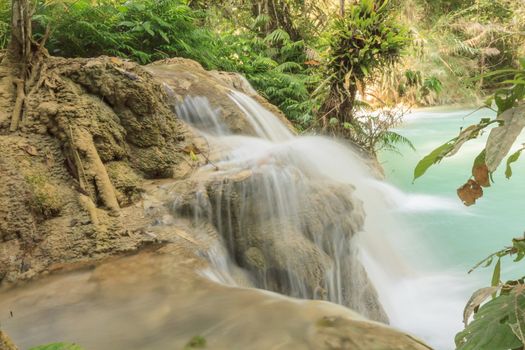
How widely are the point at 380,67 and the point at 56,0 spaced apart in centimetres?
474

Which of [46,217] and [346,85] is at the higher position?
[346,85]

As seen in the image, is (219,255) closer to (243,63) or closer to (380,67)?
(380,67)

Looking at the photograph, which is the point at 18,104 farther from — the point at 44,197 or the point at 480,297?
the point at 480,297

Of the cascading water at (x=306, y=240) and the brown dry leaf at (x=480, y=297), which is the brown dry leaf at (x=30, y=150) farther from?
the brown dry leaf at (x=480, y=297)

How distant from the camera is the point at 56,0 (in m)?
5.20

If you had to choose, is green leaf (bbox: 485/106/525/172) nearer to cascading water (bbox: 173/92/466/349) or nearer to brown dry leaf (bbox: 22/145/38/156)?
cascading water (bbox: 173/92/466/349)

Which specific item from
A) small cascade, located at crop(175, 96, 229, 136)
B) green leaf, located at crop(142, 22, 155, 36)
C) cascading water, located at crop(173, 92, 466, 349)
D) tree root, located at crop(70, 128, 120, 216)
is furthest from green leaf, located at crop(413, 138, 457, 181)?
green leaf, located at crop(142, 22, 155, 36)

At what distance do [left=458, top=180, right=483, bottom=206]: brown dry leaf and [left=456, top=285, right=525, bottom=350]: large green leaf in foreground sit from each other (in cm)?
30

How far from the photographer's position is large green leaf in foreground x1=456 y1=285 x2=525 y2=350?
0.69m

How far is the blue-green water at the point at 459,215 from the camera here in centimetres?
561

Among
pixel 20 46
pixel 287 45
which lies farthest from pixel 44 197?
pixel 287 45

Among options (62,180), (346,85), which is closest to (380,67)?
(346,85)

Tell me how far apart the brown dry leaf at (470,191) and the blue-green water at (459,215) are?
458cm

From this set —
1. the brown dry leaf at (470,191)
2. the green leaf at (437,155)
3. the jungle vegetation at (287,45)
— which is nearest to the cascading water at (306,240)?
the jungle vegetation at (287,45)
